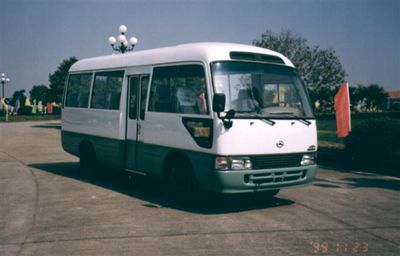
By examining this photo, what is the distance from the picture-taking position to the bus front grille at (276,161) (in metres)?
7.91

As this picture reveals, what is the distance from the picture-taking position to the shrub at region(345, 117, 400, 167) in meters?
13.9

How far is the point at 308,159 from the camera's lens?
8.62m

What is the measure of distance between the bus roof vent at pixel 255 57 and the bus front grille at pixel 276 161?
1.76 meters

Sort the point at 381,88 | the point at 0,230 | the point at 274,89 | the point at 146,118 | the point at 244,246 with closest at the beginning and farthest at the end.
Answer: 1. the point at 244,246
2. the point at 0,230
3. the point at 274,89
4. the point at 146,118
5. the point at 381,88

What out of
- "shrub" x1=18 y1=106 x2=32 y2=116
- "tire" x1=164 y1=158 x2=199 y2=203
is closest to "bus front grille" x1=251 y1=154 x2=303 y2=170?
"tire" x1=164 y1=158 x2=199 y2=203

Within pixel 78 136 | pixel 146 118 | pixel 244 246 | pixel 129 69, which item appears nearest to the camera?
pixel 244 246

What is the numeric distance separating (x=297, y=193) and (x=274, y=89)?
276cm

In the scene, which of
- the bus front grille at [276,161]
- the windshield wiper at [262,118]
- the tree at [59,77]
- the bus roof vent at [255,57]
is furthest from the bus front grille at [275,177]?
the tree at [59,77]

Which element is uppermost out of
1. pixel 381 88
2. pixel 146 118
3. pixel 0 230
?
pixel 381 88

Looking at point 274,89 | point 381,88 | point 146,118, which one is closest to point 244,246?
point 274,89

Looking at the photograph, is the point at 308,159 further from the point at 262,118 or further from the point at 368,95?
the point at 368,95

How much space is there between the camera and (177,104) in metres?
8.82

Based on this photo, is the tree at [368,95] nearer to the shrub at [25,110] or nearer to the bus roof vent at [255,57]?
the shrub at [25,110]

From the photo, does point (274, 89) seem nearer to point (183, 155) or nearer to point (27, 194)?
point (183, 155)
